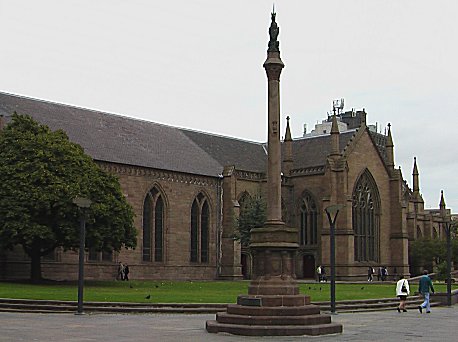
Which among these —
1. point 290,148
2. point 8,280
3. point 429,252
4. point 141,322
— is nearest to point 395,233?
point 429,252

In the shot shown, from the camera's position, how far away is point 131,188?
188 ft

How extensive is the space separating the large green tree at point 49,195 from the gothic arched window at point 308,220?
1093 inches

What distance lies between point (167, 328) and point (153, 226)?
38.5 m

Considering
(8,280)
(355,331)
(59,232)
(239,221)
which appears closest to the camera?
(355,331)

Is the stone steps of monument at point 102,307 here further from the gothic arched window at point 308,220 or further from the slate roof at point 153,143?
the gothic arched window at point 308,220

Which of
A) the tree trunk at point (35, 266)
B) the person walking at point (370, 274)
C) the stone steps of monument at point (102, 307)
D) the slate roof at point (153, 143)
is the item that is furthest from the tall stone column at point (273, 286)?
the person walking at point (370, 274)

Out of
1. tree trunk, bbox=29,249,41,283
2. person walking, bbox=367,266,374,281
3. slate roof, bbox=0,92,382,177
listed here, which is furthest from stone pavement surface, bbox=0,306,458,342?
person walking, bbox=367,266,374,281

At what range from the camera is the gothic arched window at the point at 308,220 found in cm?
7044

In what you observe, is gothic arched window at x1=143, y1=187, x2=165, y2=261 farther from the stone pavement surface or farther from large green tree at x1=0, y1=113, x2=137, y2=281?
the stone pavement surface

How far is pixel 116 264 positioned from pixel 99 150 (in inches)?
351

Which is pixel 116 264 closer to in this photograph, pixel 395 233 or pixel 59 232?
pixel 59 232

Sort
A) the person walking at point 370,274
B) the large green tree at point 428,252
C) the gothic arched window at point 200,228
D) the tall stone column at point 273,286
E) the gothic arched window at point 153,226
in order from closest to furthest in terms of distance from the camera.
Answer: the tall stone column at point 273,286 → the gothic arched window at point 153,226 → the gothic arched window at point 200,228 → the person walking at point 370,274 → the large green tree at point 428,252

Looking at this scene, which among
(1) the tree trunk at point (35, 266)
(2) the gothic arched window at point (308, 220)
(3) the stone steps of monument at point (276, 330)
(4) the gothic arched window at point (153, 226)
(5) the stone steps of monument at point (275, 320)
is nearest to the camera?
(3) the stone steps of monument at point (276, 330)

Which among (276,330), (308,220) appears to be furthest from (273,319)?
(308,220)
